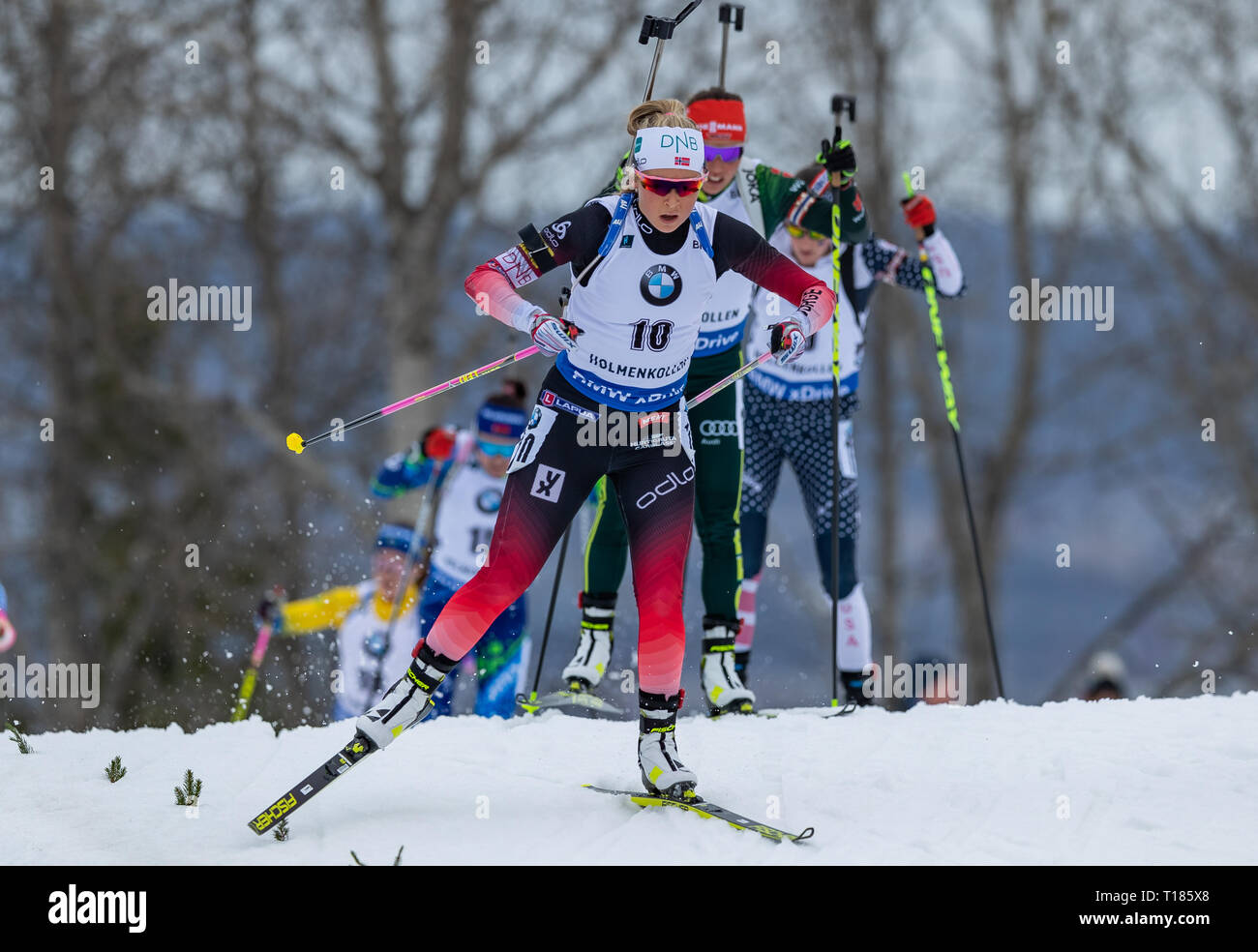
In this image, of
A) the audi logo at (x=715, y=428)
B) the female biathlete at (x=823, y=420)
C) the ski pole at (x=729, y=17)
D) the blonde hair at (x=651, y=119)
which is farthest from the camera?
the female biathlete at (x=823, y=420)

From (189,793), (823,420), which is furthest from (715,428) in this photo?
(189,793)

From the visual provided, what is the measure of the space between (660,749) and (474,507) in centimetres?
348

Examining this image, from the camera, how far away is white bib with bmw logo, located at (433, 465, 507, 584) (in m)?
7.93

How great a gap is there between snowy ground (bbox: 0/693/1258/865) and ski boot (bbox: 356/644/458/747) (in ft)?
1.00

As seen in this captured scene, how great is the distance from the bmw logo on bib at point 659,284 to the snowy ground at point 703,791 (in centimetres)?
165

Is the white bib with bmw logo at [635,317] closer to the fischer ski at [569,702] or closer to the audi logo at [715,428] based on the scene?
the audi logo at [715,428]

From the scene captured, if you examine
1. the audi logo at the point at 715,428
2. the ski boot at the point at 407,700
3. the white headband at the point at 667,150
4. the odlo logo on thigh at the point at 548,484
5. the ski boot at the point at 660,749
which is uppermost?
the white headband at the point at 667,150

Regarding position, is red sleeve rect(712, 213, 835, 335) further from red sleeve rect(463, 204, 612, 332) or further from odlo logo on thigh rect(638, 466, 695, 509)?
odlo logo on thigh rect(638, 466, 695, 509)

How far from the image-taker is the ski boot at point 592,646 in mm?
6145

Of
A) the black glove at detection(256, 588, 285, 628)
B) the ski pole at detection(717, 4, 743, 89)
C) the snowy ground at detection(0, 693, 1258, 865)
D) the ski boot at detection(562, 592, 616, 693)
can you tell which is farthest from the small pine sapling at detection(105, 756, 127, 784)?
the ski pole at detection(717, 4, 743, 89)

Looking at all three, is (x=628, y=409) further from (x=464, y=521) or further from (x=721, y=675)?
(x=464, y=521)

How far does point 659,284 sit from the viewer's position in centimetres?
462

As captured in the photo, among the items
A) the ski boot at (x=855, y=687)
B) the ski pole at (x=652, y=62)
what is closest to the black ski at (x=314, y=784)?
the ski pole at (x=652, y=62)
